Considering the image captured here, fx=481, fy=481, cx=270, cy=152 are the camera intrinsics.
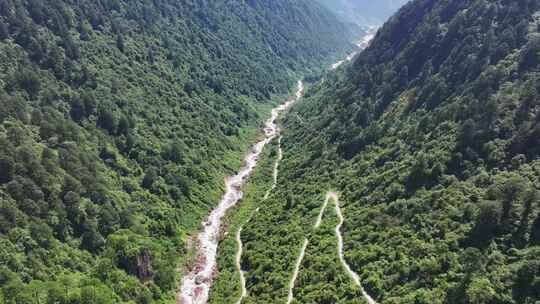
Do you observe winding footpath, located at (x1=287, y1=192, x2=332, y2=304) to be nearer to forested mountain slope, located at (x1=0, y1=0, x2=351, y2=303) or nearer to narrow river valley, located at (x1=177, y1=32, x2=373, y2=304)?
narrow river valley, located at (x1=177, y1=32, x2=373, y2=304)

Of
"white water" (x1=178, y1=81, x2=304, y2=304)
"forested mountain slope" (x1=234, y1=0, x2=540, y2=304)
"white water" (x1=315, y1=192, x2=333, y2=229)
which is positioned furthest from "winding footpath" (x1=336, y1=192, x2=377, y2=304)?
"white water" (x1=178, y1=81, x2=304, y2=304)

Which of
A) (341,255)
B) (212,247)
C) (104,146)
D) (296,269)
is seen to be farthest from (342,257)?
(104,146)

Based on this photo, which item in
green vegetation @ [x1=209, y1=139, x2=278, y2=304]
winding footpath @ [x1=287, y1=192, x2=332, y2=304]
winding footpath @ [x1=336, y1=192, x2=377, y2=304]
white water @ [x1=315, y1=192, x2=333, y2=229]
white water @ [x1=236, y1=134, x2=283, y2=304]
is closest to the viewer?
winding footpath @ [x1=336, y1=192, x2=377, y2=304]

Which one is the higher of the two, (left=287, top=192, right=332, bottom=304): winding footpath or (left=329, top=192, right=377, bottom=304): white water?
(left=329, top=192, right=377, bottom=304): white water

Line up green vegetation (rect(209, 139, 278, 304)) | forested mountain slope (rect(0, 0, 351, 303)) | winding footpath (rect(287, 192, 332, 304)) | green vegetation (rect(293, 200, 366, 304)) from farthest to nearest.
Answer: green vegetation (rect(209, 139, 278, 304))
winding footpath (rect(287, 192, 332, 304))
forested mountain slope (rect(0, 0, 351, 303))
green vegetation (rect(293, 200, 366, 304))

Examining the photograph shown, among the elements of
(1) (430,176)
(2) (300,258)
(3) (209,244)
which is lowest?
(3) (209,244)

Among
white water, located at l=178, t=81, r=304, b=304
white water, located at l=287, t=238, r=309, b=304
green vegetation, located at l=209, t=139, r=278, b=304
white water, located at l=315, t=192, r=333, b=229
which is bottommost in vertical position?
white water, located at l=178, t=81, r=304, b=304

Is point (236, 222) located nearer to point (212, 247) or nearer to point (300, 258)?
point (212, 247)

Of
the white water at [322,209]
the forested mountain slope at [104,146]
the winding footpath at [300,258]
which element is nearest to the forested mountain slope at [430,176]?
the winding footpath at [300,258]
